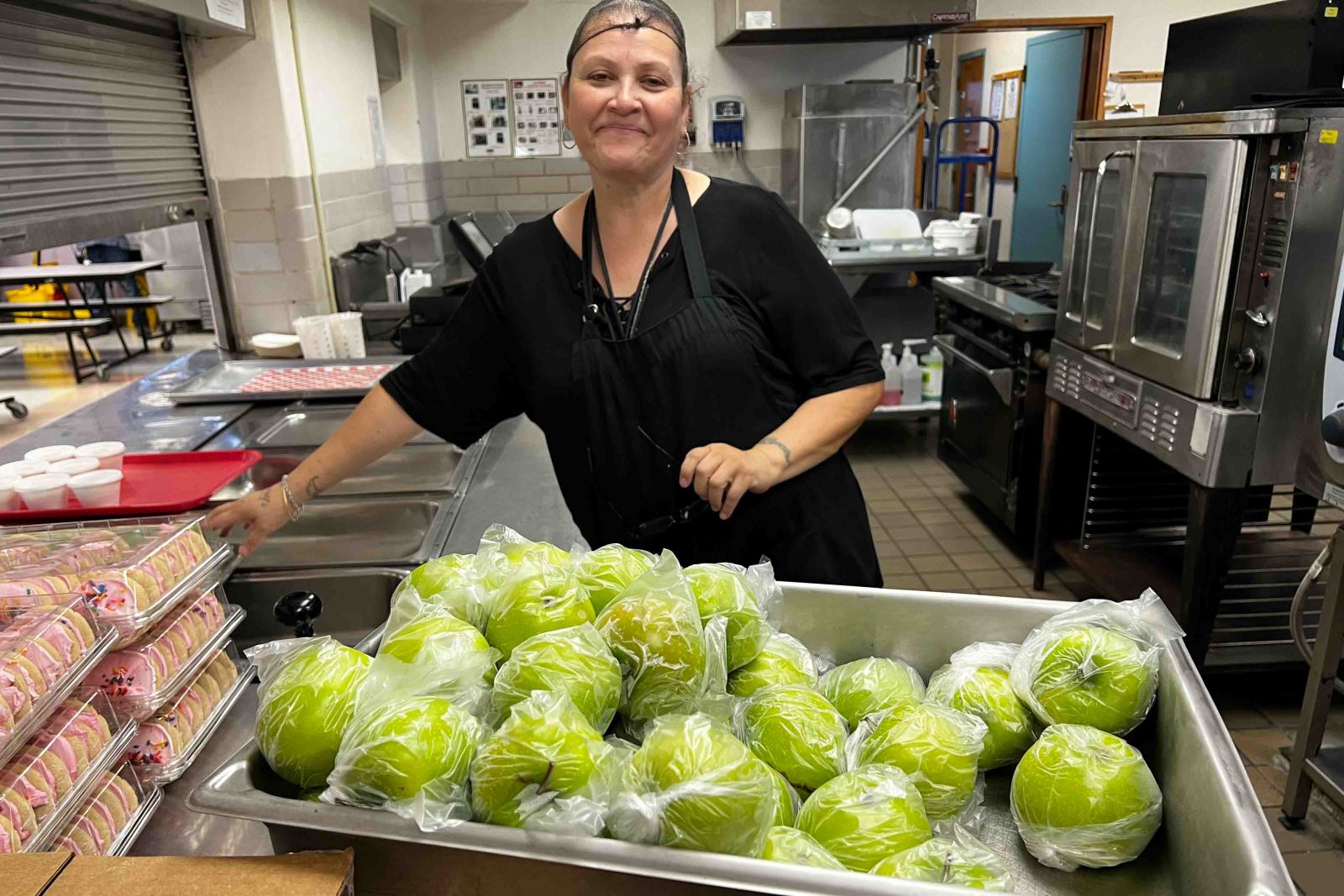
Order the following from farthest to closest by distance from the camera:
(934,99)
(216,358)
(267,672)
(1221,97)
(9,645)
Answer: (934,99) → (216,358) → (1221,97) → (9,645) → (267,672)

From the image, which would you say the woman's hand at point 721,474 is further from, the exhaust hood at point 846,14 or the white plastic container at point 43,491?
the exhaust hood at point 846,14

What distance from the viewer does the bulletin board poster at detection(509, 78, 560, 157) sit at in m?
6.46

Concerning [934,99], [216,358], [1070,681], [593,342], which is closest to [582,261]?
[593,342]

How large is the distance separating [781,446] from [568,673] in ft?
2.44

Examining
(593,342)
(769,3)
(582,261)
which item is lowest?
(593,342)

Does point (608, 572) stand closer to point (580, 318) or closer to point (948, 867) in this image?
point (948, 867)

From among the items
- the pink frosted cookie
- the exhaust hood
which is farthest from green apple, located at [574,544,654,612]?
the exhaust hood

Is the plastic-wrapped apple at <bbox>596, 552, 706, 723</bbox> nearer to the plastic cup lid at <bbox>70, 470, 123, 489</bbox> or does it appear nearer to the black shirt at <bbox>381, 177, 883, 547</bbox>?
the black shirt at <bbox>381, 177, 883, 547</bbox>

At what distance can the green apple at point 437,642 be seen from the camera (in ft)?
2.69

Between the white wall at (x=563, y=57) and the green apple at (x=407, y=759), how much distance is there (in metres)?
6.22

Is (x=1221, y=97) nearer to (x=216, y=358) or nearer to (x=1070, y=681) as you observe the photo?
(x=1070, y=681)

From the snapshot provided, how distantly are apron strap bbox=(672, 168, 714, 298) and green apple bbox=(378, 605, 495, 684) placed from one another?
813 mm

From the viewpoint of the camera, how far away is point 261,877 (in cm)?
71

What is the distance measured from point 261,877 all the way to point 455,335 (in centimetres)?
105
